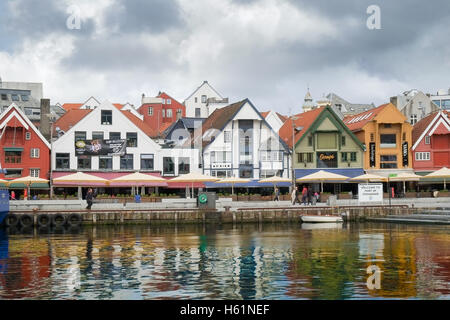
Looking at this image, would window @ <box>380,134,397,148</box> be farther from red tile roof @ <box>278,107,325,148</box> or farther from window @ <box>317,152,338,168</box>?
red tile roof @ <box>278,107,325,148</box>

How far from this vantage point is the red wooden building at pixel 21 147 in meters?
83.2

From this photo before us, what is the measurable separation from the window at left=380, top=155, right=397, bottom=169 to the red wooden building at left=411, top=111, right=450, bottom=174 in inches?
123

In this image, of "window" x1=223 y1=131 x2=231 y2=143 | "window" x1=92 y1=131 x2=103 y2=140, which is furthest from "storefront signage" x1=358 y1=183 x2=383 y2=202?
"window" x1=92 y1=131 x2=103 y2=140

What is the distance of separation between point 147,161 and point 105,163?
570 cm

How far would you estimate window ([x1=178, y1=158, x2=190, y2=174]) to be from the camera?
3452 inches

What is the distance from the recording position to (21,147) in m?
83.5

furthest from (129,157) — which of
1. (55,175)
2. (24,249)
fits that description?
(24,249)

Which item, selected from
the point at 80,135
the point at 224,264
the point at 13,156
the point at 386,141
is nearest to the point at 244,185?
the point at 80,135

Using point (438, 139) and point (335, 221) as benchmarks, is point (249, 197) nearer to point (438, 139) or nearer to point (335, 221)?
point (335, 221)

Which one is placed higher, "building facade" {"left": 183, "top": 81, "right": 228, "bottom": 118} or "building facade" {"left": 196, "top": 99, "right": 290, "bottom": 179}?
"building facade" {"left": 183, "top": 81, "right": 228, "bottom": 118}

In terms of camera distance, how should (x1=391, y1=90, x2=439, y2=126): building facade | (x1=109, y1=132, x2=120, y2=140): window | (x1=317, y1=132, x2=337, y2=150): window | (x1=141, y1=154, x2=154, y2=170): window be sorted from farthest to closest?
(x1=391, y1=90, x2=439, y2=126): building facade
(x1=317, y1=132, x2=337, y2=150): window
(x1=141, y1=154, x2=154, y2=170): window
(x1=109, y1=132, x2=120, y2=140): window
